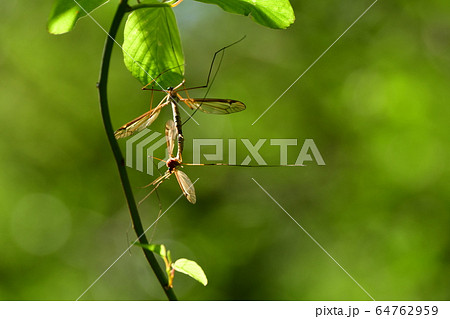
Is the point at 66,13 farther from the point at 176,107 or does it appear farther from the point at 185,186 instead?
the point at 185,186

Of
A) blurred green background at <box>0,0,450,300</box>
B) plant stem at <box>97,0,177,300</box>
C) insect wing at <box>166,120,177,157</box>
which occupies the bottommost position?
blurred green background at <box>0,0,450,300</box>

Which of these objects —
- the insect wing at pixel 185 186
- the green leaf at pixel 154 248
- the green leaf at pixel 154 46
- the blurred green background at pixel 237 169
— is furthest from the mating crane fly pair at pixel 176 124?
the blurred green background at pixel 237 169

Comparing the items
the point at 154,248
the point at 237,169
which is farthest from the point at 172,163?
the point at 237,169

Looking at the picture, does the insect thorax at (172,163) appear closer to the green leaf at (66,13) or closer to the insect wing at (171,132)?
the insect wing at (171,132)

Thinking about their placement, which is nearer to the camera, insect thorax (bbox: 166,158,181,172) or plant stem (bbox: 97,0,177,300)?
plant stem (bbox: 97,0,177,300)

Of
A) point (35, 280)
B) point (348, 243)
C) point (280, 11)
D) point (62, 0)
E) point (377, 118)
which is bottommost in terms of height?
point (348, 243)

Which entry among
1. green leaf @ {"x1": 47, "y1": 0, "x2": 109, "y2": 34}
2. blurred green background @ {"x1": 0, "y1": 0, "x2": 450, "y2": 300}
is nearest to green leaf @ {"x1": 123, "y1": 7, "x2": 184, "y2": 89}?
green leaf @ {"x1": 47, "y1": 0, "x2": 109, "y2": 34}

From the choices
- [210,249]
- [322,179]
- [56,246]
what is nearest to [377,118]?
[322,179]

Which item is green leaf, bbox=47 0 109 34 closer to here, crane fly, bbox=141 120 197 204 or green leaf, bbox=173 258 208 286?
crane fly, bbox=141 120 197 204

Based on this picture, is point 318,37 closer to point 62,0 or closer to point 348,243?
point 348,243
